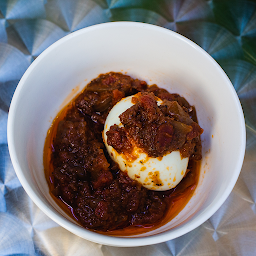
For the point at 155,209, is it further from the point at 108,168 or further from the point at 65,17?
the point at 65,17

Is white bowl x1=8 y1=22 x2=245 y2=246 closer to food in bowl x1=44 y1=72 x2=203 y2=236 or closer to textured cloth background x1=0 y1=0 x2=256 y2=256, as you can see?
food in bowl x1=44 y1=72 x2=203 y2=236

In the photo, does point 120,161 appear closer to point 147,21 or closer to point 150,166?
point 150,166

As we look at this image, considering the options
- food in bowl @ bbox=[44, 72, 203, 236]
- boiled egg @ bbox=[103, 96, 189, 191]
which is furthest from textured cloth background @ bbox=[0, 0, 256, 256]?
boiled egg @ bbox=[103, 96, 189, 191]

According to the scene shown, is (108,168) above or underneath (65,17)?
underneath

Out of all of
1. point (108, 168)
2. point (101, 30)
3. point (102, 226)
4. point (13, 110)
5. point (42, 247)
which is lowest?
point (42, 247)

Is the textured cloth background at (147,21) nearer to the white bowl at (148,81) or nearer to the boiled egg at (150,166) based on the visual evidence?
the white bowl at (148,81)

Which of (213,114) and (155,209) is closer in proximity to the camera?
(155,209)

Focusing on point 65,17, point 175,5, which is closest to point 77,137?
point 65,17
